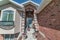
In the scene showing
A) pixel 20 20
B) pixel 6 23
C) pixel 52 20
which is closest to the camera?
pixel 52 20

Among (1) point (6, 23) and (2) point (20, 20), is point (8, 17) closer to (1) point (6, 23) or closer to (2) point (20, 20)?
(1) point (6, 23)

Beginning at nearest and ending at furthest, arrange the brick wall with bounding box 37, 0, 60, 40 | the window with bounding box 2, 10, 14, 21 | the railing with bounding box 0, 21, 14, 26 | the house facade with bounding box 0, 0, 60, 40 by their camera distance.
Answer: the brick wall with bounding box 37, 0, 60, 40
the house facade with bounding box 0, 0, 60, 40
the railing with bounding box 0, 21, 14, 26
the window with bounding box 2, 10, 14, 21

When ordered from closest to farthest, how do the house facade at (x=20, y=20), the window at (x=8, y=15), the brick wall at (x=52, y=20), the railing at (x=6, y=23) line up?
the brick wall at (x=52, y=20)
the house facade at (x=20, y=20)
the railing at (x=6, y=23)
the window at (x=8, y=15)

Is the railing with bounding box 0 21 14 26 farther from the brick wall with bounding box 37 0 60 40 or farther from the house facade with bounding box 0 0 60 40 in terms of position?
the brick wall with bounding box 37 0 60 40

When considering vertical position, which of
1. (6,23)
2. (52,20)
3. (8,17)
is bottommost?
(6,23)

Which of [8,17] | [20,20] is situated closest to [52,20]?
[20,20]

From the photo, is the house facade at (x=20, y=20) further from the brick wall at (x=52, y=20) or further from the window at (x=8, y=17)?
the brick wall at (x=52, y=20)

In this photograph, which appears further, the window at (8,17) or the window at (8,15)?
the window at (8,15)

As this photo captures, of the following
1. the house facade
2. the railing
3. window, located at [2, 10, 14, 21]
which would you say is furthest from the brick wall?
window, located at [2, 10, 14, 21]

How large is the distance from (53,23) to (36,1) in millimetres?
5665

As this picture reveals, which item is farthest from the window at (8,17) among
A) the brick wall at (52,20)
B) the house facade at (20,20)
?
the brick wall at (52,20)

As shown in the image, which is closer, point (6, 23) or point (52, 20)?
point (52, 20)

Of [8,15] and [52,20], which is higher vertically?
[8,15]

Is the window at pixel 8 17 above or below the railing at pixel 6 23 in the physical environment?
above
